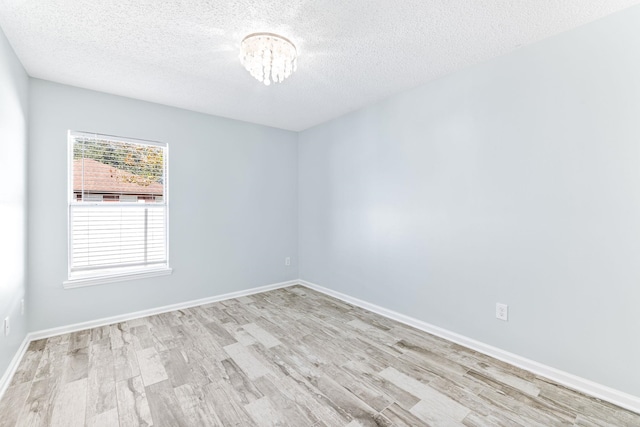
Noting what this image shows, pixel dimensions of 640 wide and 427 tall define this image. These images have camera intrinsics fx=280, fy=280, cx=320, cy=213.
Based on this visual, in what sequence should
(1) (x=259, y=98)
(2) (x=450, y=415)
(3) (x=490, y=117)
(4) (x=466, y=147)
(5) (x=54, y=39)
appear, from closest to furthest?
(2) (x=450, y=415)
(5) (x=54, y=39)
(3) (x=490, y=117)
(4) (x=466, y=147)
(1) (x=259, y=98)

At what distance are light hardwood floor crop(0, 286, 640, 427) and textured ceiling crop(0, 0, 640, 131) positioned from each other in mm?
2397

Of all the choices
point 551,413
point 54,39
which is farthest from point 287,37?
point 551,413

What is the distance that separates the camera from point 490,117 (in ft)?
7.54

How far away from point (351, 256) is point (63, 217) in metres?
3.04

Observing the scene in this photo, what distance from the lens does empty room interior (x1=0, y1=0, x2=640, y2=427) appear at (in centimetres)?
172

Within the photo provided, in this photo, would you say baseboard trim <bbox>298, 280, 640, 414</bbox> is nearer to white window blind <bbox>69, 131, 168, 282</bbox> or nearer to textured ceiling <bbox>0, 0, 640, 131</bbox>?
textured ceiling <bbox>0, 0, 640, 131</bbox>

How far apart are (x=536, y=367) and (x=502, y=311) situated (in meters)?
0.41

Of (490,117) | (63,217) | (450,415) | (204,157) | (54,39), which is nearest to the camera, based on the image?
(450,415)

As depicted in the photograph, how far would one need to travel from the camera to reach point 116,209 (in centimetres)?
299

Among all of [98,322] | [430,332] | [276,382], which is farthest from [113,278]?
[430,332]

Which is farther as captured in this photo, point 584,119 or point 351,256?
point 351,256

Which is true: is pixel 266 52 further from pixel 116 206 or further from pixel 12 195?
pixel 116 206

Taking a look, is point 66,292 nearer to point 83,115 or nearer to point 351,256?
point 83,115

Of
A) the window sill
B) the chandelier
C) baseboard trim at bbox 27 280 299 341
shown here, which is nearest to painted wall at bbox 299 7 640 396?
the chandelier
